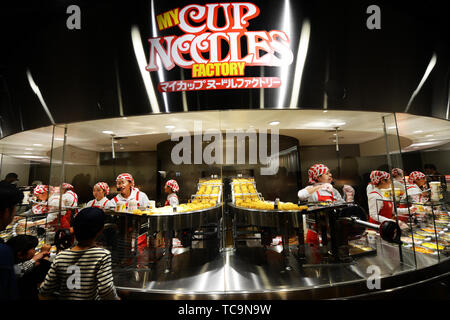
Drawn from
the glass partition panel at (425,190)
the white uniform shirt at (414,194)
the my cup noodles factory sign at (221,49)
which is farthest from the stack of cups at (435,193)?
the my cup noodles factory sign at (221,49)

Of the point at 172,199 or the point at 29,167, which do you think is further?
the point at 29,167

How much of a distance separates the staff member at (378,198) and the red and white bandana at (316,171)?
1.02 metres

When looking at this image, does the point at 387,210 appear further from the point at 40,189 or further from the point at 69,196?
the point at 40,189

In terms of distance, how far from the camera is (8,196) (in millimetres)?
1275

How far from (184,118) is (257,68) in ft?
4.97

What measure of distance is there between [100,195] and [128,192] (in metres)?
0.55

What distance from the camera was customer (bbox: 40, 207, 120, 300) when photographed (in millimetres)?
1304

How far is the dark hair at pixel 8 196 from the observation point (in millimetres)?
1254

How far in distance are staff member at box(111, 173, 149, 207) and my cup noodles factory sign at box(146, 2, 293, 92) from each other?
70.8 inches

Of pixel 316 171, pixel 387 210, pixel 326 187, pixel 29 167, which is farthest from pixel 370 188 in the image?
pixel 29 167

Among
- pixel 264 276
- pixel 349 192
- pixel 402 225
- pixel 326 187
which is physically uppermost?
pixel 326 187

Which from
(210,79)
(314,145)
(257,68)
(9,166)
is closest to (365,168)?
(314,145)

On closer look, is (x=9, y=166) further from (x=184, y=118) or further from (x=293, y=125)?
(x=293, y=125)
